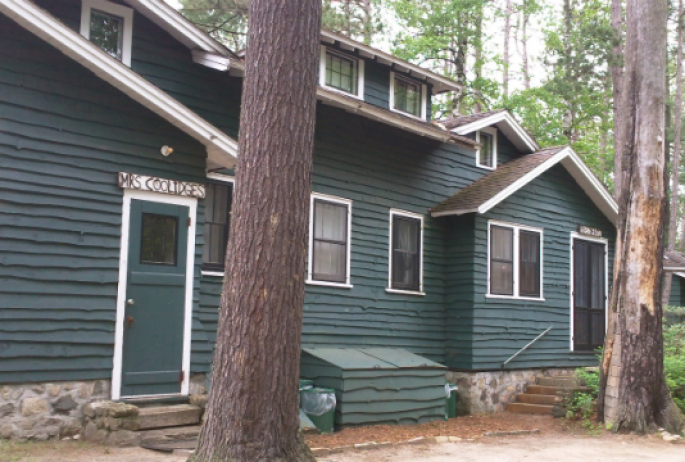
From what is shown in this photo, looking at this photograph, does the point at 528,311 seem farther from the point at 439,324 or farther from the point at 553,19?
the point at 553,19

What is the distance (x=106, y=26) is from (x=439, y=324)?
25.5 feet

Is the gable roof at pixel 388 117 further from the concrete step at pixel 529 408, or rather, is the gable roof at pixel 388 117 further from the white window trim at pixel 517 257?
the concrete step at pixel 529 408

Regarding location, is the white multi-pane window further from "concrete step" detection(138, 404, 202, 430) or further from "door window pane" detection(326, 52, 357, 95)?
"concrete step" detection(138, 404, 202, 430)

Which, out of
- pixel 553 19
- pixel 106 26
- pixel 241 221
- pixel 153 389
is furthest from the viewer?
pixel 553 19

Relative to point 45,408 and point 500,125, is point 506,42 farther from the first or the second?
point 45,408

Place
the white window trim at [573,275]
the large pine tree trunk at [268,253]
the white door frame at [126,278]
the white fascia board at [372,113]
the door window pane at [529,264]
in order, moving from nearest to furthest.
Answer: the large pine tree trunk at [268,253] < the white door frame at [126,278] < the white fascia board at [372,113] < the door window pane at [529,264] < the white window trim at [573,275]

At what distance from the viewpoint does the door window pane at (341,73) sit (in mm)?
12320

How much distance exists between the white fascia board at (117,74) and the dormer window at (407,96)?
486cm

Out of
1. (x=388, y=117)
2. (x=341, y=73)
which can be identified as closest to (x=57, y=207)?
(x=388, y=117)

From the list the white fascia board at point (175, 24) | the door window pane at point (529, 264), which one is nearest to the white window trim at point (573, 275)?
the door window pane at point (529, 264)

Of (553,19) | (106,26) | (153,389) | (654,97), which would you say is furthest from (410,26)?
(153,389)

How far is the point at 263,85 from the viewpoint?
569 centimetres

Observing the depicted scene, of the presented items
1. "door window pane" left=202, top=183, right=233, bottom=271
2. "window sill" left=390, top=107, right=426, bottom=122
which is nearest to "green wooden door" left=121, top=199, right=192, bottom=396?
"door window pane" left=202, top=183, right=233, bottom=271

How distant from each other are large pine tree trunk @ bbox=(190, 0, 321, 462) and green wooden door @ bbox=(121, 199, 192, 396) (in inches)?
133
